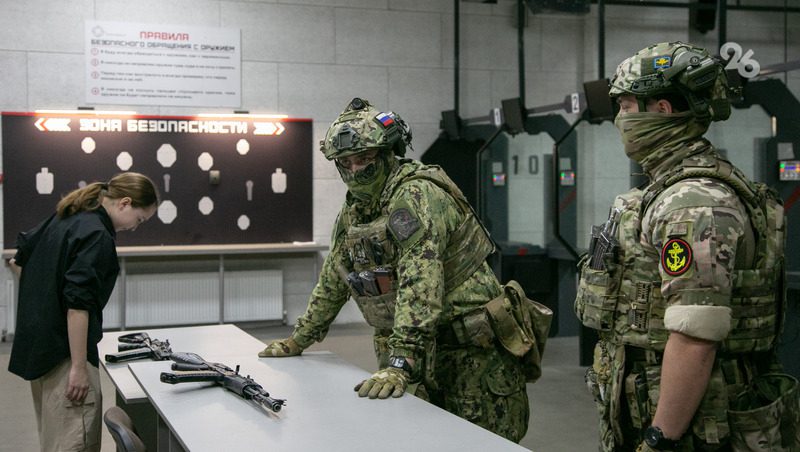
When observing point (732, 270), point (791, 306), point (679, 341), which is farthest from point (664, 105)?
point (791, 306)

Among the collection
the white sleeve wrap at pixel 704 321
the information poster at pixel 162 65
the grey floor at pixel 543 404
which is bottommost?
the grey floor at pixel 543 404

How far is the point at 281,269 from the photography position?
8414 millimetres

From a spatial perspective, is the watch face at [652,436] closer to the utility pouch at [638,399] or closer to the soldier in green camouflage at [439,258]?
the utility pouch at [638,399]

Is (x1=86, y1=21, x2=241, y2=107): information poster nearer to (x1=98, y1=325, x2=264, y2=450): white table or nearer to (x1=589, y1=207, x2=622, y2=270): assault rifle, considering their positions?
(x1=98, y1=325, x2=264, y2=450): white table

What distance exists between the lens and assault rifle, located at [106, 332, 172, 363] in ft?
10.9

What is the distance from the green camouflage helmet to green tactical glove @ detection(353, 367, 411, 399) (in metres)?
0.78

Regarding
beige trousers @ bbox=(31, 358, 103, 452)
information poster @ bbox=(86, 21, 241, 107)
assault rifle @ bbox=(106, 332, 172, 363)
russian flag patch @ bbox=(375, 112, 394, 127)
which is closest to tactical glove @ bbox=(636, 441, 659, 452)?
russian flag patch @ bbox=(375, 112, 394, 127)

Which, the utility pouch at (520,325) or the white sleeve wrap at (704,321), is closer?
the white sleeve wrap at (704,321)

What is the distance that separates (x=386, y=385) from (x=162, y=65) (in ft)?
20.9

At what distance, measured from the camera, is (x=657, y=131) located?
2.06m

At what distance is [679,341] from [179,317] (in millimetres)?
6745

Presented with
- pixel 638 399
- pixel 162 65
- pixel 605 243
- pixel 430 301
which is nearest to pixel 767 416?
pixel 638 399

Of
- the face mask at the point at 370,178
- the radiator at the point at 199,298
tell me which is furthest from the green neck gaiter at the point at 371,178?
the radiator at the point at 199,298

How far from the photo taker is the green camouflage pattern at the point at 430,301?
2539 mm
